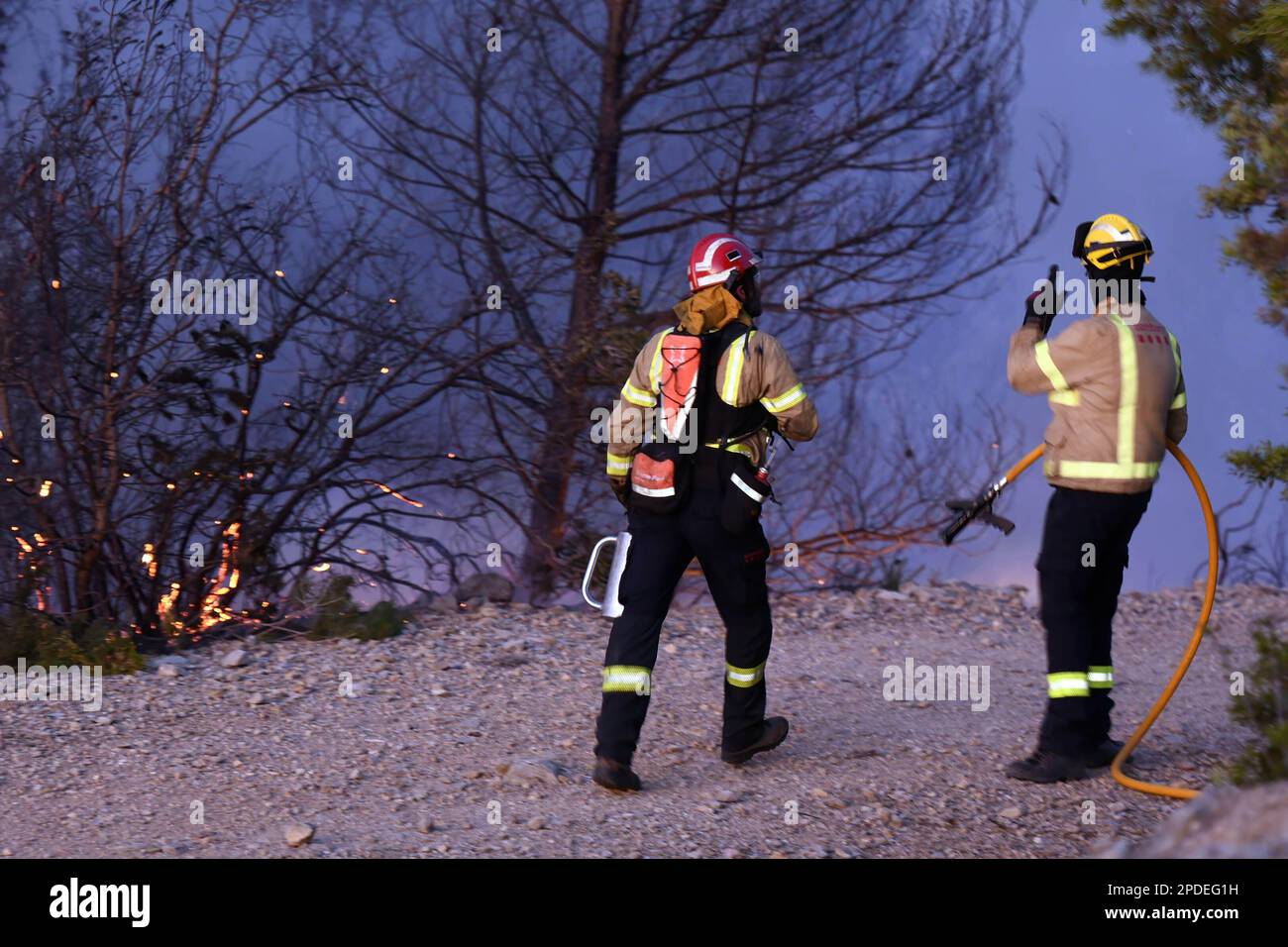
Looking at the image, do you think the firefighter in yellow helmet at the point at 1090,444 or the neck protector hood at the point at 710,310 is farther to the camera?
the neck protector hood at the point at 710,310

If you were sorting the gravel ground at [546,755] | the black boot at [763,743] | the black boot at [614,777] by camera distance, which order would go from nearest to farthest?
1. the gravel ground at [546,755]
2. the black boot at [614,777]
3. the black boot at [763,743]

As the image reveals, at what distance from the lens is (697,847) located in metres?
4.70

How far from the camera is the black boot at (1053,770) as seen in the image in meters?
5.54

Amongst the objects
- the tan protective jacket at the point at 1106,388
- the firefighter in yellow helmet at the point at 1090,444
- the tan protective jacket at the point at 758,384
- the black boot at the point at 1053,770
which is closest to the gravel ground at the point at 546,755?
→ the black boot at the point at 1053,770

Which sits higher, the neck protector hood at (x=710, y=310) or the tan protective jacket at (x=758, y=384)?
the neck protector hood at (x=710, y=310)

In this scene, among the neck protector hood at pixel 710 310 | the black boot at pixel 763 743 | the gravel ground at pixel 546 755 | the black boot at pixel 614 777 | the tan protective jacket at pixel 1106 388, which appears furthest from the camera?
the black boot at pixel 763 743

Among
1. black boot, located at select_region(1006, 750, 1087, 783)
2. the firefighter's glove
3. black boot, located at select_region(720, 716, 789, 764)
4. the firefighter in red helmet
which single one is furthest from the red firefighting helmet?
black boot, located at select_region(1006, 750, 1087, 783)

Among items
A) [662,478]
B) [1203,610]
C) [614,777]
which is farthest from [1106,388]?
[614,777]

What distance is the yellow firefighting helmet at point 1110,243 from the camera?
17.8 feet

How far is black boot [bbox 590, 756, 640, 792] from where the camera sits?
5.42 meters

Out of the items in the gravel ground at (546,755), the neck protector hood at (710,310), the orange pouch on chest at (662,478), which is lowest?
the gravel ground at (546,755)

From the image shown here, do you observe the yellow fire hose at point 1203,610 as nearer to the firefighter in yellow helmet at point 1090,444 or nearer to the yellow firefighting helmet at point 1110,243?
the firefighter in yellow helmet at point 1090,444

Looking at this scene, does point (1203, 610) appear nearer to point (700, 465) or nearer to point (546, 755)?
point (700, 465)

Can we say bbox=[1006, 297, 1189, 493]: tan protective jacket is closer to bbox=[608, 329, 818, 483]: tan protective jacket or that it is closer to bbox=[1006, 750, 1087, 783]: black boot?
bbox=[608, 329, 818, 483]: tan protective jacket
